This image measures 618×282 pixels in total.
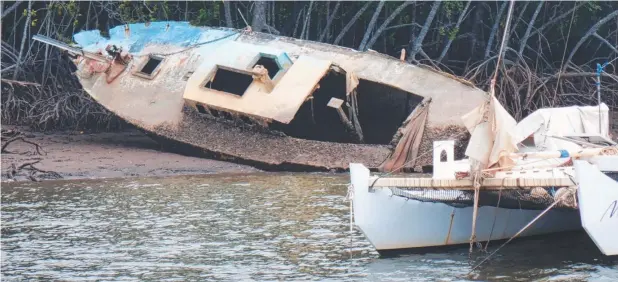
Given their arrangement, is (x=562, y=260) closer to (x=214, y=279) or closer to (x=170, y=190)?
(x=214, y=279)

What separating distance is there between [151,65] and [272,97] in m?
3.30

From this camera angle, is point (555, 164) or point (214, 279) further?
point (555, 164)

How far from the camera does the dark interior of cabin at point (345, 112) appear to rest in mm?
18422

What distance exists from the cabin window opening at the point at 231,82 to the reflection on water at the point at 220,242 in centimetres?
313

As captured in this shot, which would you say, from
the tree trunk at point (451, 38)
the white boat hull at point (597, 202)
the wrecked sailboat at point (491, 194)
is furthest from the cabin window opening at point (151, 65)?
the white boat hull at point (597, 202)

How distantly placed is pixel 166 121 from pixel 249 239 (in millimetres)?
5831

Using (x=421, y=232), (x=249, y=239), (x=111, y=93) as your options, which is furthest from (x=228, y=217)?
(x=111, y=93)

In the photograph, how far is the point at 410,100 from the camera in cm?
1805

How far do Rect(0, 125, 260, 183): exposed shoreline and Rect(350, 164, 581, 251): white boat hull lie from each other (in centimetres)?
579

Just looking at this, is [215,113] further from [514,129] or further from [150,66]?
[514,129]

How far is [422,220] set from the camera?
1211 centimetres

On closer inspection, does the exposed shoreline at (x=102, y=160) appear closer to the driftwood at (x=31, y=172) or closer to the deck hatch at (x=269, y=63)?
the driftwood at (x=31, y=172)

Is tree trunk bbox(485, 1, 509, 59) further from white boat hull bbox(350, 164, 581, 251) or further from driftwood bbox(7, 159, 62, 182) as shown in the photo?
white boat hull bbox(350, 164, 581, 251)

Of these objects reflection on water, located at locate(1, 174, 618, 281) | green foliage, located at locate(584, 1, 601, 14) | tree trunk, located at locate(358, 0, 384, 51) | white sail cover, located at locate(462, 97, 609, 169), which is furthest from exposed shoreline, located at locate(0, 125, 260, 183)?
green foliage, located at locate(584, 1, 601, 14)
